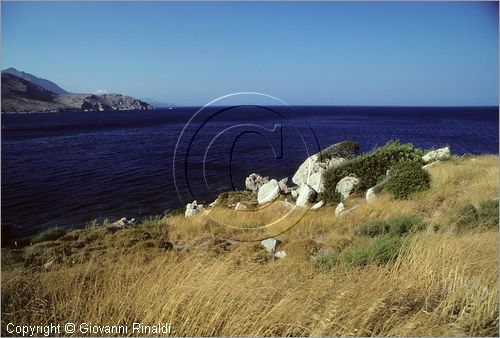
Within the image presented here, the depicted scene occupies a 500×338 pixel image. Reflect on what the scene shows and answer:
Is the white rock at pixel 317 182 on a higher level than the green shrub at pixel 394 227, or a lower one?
lower

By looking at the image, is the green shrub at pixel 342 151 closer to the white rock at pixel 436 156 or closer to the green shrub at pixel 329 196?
the white rock at pixel 436 156

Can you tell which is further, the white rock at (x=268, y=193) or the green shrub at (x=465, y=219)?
the white rock at (x=268, y=193)

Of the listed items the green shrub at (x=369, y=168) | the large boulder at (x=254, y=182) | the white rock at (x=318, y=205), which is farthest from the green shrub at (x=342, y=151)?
the white rock at (x=318, y=205)

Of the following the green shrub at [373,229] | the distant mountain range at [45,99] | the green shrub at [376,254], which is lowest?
the green shrub at [373,229]

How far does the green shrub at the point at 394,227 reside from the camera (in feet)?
24.1

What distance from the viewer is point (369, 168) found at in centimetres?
1666

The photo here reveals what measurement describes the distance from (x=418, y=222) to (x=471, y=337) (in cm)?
433

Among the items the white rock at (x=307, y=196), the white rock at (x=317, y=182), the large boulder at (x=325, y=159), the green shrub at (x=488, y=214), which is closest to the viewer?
the green shrub at (x=488, y=214)

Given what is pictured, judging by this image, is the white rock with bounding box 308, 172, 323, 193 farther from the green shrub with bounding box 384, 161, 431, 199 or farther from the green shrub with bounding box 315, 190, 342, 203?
the green shrub with bounding box 384, 161, 431, 199

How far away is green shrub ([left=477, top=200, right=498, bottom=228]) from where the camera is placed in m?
A: 6.99

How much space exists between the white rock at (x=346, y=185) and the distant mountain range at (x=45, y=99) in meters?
43.0

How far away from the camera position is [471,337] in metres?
3.57

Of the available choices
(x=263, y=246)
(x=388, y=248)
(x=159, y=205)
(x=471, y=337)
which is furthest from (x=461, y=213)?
(x=159, y=205)

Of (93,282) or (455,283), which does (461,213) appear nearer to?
(455,283)
